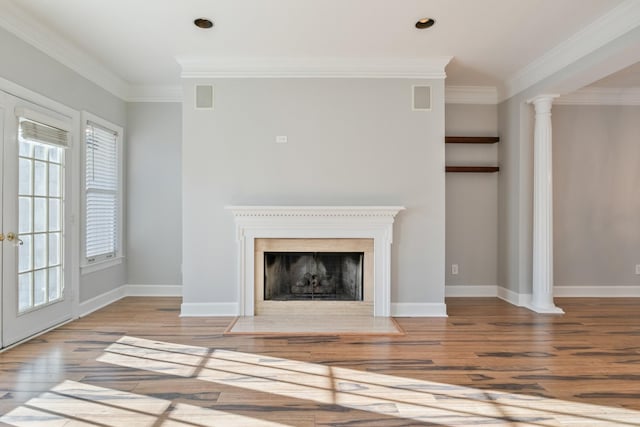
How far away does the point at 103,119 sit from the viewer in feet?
14.6

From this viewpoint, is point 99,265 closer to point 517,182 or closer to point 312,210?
point 312,210

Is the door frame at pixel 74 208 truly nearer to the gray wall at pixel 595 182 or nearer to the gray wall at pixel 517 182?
the gray wall at pixel 517 182

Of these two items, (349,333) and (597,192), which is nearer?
(349,333)

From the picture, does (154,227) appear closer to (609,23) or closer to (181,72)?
(181,72)

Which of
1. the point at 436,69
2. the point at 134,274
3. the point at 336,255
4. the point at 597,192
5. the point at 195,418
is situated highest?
the point at 436,69

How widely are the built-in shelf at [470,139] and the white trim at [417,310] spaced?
6.64 ft

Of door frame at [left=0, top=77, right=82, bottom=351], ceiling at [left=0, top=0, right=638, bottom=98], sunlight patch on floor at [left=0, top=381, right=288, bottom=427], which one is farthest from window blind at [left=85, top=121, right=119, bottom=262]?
sunlight patch on floor at [left=0, top=381, right=288, bottom=427]

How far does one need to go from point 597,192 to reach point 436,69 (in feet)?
9.01

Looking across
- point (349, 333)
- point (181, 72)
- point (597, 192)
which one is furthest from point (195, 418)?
point (597, 192)

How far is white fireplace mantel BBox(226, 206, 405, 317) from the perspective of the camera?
3.99 meters

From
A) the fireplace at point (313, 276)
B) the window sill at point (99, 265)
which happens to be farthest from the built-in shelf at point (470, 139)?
the window sill at point (99, 265)

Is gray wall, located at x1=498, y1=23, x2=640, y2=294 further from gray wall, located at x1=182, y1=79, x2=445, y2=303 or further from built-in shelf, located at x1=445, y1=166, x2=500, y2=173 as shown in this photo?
gray wall, located at x1=182, y1=79, x2=445, y2=303

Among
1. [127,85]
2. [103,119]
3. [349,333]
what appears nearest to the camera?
[349,333]

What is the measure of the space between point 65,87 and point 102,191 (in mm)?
1209
